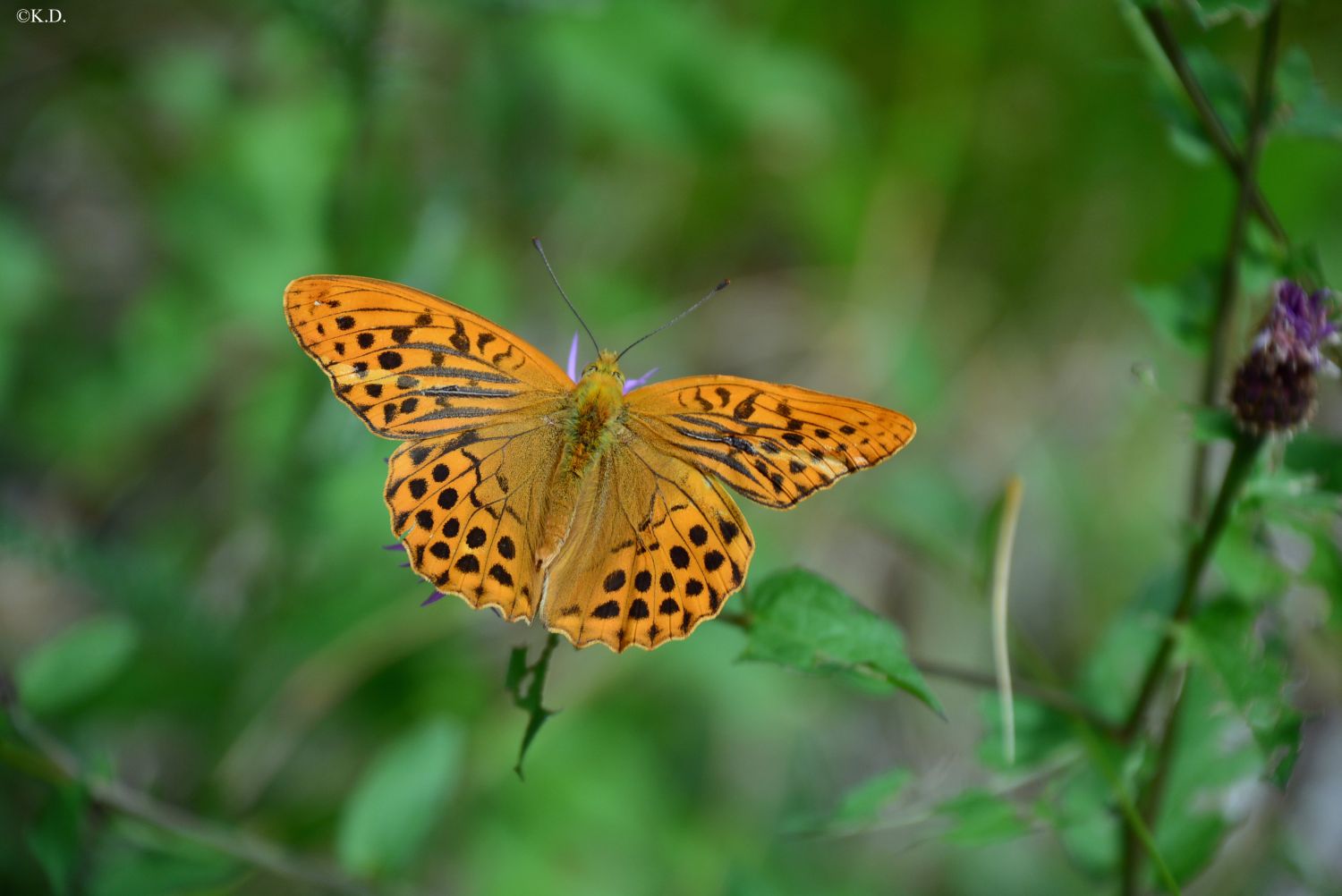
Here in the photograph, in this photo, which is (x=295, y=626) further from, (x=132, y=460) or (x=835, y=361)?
(x=835, y=361)

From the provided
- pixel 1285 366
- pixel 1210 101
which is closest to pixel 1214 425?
pixel 1285 366

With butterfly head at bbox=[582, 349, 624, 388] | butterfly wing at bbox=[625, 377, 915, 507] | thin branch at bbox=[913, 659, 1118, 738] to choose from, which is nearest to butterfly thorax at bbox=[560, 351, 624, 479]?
butterfly head at bbox=[582, 349, 624, 388]

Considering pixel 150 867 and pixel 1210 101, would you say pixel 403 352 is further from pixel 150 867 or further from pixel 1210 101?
pixel 1210 101

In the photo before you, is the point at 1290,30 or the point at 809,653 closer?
the point at 809,653

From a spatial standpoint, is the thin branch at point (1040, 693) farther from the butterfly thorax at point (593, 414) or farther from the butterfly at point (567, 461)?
the butterfly thorax at point (593, 414)

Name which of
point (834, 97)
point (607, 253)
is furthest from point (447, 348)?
point (834, 97)

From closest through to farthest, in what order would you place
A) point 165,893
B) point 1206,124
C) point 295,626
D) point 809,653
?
point 809,653 → point 1206,124 → point 165,893 → point 295,626

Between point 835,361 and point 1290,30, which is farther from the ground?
point 1290,30
